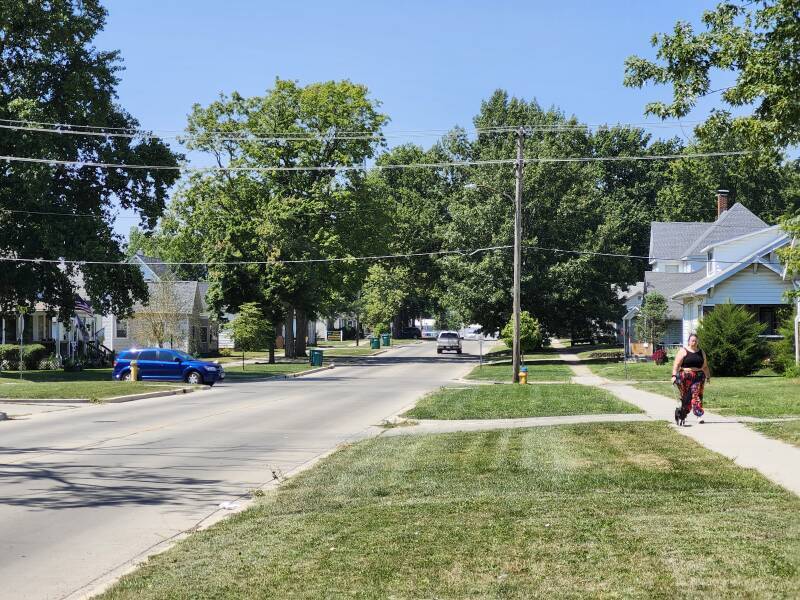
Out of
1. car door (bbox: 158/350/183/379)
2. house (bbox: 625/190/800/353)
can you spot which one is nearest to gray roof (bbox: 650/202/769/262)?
house (bbox: 625/190/800/353)

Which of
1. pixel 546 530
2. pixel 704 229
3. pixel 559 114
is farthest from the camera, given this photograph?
pixel 559 114

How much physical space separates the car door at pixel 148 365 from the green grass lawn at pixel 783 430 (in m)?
Result: 27.6

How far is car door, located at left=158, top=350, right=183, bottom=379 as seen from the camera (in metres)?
40.5

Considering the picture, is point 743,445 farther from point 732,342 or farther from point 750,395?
point 732,342

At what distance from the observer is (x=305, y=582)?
7.14 meters

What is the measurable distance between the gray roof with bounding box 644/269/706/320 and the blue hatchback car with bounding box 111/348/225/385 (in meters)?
30.5

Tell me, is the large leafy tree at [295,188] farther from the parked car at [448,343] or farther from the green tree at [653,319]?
the green tree at [653,319]

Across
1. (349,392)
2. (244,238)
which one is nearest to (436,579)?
(349,392)

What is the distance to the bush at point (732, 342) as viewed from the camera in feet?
125

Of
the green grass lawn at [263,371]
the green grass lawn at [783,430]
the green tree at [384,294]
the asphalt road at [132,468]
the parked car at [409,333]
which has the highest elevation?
the green tree at [384,294]

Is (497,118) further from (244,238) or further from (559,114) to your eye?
(244,238)

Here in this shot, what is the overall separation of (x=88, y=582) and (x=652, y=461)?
8.01m

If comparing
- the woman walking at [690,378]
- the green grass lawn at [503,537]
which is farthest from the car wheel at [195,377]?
the green grass lawn at [503,537]

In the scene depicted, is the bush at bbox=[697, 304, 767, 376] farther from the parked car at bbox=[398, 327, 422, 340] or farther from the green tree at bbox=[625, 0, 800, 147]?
the parked car at bbox=[398, 327, 422, 340]
